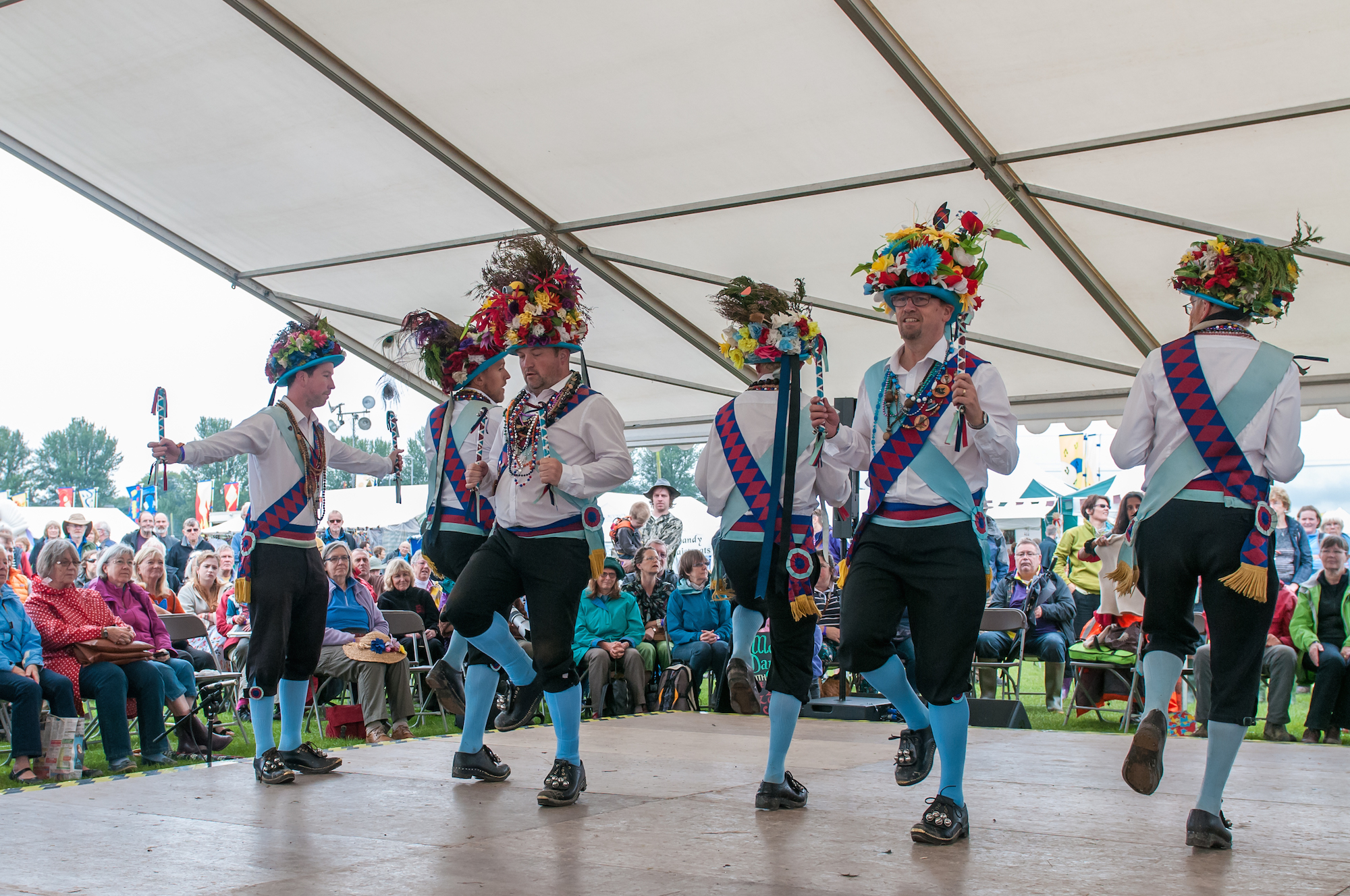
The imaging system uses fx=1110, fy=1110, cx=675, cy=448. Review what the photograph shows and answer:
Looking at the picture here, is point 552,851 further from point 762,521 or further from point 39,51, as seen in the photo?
point 39,51

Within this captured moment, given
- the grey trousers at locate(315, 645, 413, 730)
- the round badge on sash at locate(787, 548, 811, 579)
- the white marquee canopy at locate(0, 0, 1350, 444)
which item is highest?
the white marquee canopy at locate(0, 0, 1350, 444)

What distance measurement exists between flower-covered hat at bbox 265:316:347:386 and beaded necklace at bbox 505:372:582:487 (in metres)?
1.16

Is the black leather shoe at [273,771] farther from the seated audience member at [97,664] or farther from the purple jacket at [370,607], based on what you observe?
the purple jacket at [370,607]

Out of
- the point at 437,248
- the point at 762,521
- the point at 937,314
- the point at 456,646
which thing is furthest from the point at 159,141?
the point at 937,314

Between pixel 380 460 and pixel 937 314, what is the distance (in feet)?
9.57

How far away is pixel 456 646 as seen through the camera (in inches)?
206

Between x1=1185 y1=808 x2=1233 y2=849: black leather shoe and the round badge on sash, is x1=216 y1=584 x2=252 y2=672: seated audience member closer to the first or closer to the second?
the round badge on sash

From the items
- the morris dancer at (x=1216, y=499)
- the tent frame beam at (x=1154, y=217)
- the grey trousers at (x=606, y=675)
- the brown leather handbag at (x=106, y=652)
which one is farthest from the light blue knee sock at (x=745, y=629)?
the tent frame beam at (x=1154, y=217)

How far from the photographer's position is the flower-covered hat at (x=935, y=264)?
11.9 feet

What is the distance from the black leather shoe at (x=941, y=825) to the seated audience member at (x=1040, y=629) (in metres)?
5.96

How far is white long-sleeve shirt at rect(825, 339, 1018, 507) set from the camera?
3.46m

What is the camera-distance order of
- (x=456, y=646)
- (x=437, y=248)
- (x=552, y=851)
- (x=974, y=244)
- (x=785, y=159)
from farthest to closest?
(x=437, y=248), (x=785, y=159), (x=456, y=646), (x=974, y=244), (x=552, y=851)

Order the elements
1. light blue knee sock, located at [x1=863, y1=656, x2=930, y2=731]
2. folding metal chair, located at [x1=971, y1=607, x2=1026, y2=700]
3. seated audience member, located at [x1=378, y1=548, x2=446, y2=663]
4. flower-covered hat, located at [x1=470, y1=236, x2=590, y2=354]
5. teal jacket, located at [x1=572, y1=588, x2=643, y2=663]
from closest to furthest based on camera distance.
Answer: light blue knee sock, located at [x1=863, y1=656, x2=930, y2=731], flower-covered hat, located at [x1=470, y1=236, x2=590, y2=354], folding metal chair, located at [x1=971, y1=607, x2=1026, y2=700], teal jacket, located at [x1=572, y1=588, x2=643, y2=663], seated audience member, located at [x1=378, y1=548, x2=446, y2=663]

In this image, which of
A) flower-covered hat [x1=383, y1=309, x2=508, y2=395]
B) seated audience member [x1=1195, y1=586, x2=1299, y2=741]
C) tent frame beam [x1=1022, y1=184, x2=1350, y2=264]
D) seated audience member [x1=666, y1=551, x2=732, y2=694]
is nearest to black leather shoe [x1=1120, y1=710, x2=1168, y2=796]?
flower-covered hat [x1=383, y1=309, x2=508, y2=395]
